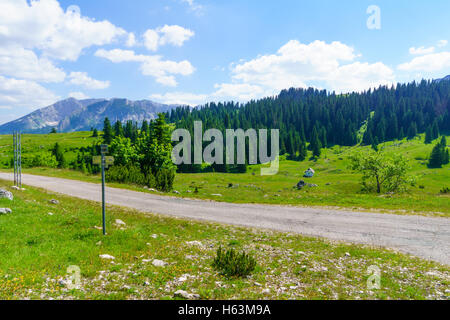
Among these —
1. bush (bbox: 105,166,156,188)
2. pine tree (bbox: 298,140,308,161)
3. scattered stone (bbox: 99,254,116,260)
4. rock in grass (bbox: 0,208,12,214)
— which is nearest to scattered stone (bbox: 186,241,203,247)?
scattered stone (bbox: 99,254,116,260)

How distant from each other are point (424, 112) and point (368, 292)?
24190cm

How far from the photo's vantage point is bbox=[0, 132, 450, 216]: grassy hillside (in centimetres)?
2427

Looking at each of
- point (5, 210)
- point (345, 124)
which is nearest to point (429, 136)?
point (345, 124)

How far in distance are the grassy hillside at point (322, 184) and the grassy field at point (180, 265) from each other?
487 inches

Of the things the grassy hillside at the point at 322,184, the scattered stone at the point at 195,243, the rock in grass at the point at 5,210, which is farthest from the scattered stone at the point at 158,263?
the grassy hillside at the point at 322,184

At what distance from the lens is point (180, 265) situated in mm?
9656

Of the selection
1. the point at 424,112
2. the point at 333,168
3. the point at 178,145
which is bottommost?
the point at 333,168
